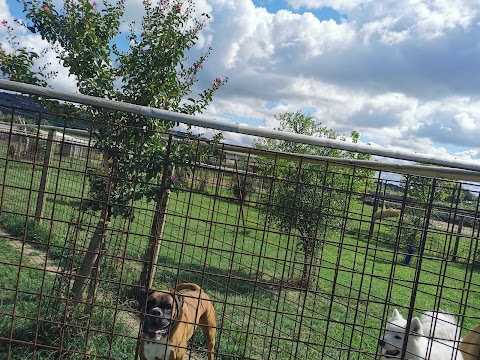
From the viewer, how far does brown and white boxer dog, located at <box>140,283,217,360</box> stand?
13.5 ft

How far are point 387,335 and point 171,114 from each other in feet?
11.6

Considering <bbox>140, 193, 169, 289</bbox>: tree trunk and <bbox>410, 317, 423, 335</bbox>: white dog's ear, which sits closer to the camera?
<bbox>140, 193, 169, 289</bbox>: tree trunk

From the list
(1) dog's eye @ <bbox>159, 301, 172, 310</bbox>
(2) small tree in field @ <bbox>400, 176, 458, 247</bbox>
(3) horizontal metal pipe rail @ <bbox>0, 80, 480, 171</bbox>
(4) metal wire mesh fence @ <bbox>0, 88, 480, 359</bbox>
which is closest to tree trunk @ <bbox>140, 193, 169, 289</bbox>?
(4) metal wire mesh fence @ <bbox>0, 88, 480, 359</bbox>

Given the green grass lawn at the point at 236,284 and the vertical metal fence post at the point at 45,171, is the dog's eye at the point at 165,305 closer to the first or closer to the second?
the green grass lawn at the point at 236,284

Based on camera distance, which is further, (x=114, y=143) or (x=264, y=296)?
(x=264, y=296)

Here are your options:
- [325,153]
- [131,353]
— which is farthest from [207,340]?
[325,153]

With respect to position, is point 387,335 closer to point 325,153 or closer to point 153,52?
point 153,52

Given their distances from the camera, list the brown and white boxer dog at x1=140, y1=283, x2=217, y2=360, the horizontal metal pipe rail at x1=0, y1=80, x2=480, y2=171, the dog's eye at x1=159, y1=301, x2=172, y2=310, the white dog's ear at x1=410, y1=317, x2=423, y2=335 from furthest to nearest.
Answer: the white dog's ear at x1=410, y1=317, x2=423, y2=335 → the dog's eye at x1=159, y1=301, x2=172, y2=310 → the brown and white boxer dog at x1=140, y1=283, x2=217, y2=360 → the horizontal metal pipe rail at x1=0, y1=80, x2=480, y2=171

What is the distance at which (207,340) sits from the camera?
17.1 feet

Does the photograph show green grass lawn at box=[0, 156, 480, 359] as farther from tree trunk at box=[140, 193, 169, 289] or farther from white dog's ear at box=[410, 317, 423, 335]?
white dog's ear at box=[410, 317, 423, 335]

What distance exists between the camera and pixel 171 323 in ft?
12.7

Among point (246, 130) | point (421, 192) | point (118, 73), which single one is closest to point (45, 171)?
point (118, 73)

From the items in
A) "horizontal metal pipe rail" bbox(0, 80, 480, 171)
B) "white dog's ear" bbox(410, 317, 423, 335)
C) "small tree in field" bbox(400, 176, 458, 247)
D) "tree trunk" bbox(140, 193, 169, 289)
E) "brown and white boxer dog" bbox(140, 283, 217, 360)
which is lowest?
"brown and white boxer dog" bbox(140, 283, 217, 360)

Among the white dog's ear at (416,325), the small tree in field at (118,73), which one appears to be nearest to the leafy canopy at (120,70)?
the small tree in field at (118,73)
